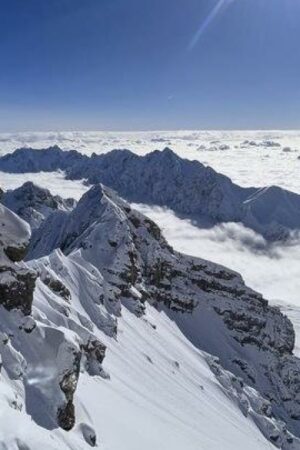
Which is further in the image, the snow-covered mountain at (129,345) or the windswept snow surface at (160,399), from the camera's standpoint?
the windswept snow surface at (160,399)

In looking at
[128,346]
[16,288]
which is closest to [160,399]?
[128,346]

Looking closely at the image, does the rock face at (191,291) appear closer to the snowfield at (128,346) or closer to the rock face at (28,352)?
the snowfield at (128,346)

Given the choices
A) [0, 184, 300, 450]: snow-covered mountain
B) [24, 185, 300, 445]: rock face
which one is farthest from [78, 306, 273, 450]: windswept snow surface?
[24, 185, 300, 445]: rock face

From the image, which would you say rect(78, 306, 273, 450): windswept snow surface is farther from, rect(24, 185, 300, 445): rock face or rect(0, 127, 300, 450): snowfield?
rect(24, 185, 300, 445): rock face

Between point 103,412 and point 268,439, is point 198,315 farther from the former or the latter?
point 103,412

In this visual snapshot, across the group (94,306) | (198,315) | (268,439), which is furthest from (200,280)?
(94,306)

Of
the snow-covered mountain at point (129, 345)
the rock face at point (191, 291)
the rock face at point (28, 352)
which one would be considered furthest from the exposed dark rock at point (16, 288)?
the rock face at point (191, 291)
